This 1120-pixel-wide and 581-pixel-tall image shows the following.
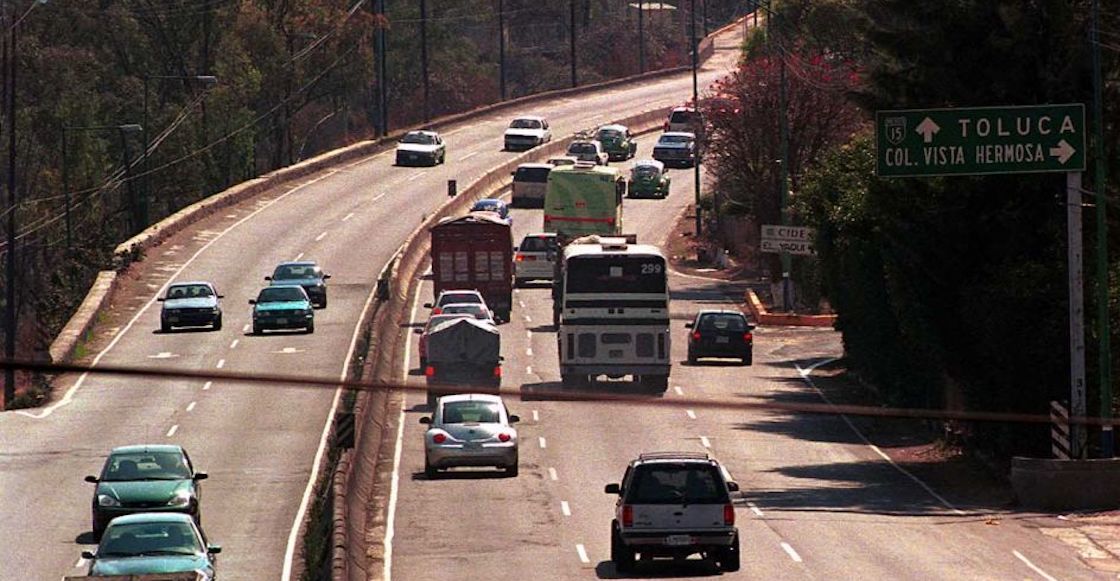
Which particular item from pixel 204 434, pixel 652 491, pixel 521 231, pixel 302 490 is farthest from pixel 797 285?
pixel 652 491

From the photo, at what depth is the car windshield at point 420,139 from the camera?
340 feet

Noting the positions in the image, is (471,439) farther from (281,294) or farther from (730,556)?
(281,294)

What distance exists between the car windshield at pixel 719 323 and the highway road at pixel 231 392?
9.94 metres

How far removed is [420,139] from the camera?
340 ft

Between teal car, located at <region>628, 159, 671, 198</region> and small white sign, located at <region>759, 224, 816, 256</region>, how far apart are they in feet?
115

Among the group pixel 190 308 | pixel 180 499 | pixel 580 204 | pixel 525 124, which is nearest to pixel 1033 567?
pixel 180 499

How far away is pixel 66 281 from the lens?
8831cm

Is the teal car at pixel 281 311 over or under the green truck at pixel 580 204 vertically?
under

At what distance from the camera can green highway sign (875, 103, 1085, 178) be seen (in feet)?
114

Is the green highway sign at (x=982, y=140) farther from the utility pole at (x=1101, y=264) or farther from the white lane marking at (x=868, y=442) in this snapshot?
the white lane marking at (x=868, y=442)

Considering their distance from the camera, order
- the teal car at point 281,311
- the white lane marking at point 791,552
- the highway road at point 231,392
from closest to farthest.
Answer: the white lane marking at point 791,552
the highway road at point 231,392
the teal car at point 281,311

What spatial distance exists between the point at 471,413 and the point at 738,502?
572 cm

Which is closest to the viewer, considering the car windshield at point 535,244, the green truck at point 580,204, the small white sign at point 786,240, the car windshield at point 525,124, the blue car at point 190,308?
Answer: the blue car at point 190,308

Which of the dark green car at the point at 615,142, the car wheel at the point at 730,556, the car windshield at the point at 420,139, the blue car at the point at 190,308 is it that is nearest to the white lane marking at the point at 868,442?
the car wheel at the point at 730,556
